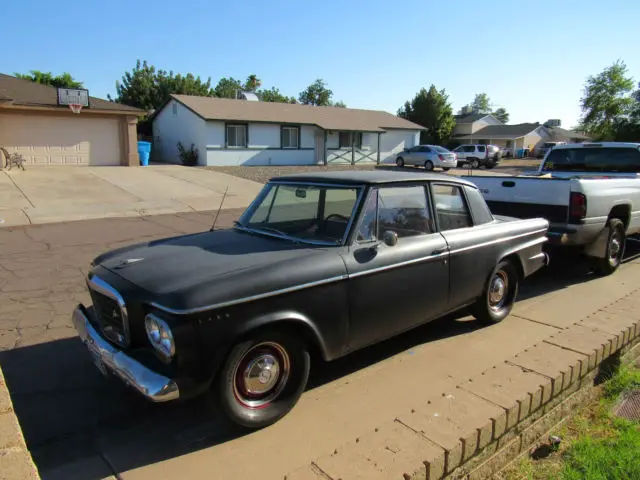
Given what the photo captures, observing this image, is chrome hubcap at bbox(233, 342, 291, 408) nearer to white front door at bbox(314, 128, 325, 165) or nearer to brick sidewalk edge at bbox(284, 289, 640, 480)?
brick sidewalk edge at bbox(284, 289, 640, 480)

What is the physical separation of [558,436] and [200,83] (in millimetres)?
47361

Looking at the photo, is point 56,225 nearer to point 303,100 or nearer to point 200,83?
point 200,83

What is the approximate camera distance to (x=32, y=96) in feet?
69.1

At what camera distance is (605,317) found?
4.50 meters

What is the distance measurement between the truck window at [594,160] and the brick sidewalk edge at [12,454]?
9032 millimetres

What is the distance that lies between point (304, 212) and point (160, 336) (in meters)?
1.77

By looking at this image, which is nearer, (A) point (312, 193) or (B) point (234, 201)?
(A) point (312, 193)

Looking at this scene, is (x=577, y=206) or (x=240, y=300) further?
(x=577, y=206)

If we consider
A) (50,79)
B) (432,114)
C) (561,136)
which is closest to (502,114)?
(561,136)

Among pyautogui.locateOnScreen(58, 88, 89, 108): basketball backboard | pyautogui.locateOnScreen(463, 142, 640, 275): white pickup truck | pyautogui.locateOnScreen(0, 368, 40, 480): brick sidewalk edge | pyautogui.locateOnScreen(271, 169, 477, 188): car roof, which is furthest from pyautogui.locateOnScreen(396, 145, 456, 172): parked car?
pyautogui.locateOnScreen(0, 368, 40, 480): brick sidewalk edge

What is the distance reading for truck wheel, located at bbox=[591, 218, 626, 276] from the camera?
655 cm

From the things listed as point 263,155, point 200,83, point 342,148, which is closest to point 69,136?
point 263,155

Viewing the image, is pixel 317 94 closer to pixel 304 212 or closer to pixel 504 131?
pixel 504 131

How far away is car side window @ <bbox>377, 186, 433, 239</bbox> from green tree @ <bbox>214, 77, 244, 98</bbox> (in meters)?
54.4
